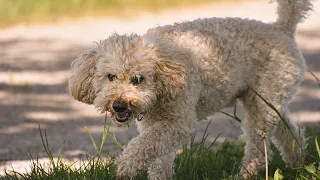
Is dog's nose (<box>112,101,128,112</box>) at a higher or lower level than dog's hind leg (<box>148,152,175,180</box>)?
higher

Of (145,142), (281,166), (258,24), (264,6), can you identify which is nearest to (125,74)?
(145,142)

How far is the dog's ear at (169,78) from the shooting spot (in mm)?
5184

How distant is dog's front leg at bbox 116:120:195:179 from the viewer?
16.5ft

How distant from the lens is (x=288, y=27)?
6258mm

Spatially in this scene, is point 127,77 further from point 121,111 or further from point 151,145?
A: point 151,145

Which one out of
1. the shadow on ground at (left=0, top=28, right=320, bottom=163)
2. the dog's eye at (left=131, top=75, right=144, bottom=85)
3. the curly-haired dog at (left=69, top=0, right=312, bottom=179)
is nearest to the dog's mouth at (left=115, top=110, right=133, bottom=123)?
the curly-haired dog at (left=69, top=0, right=312, bottom=179)

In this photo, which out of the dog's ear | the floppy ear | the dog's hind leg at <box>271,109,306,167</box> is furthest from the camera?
the dog's hind leg at <box>271,109,306,167</box>

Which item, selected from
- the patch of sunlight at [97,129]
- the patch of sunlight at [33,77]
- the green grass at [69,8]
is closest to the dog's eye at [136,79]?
the patch of sunlight at [97,129]

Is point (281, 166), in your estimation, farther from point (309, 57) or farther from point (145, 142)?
point (309, 57)

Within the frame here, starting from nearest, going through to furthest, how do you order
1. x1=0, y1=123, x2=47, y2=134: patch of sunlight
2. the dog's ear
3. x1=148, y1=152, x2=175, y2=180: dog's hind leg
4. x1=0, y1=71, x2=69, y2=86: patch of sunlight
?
1. the dog's ear
2. x1=148, y1=152, x2=175, y2=180: dog's hind leg
3. x1=0, y1=123, x2=47, y2=134: patch of sunlight
4. x1=0, y1=71, x2=69, y2=86: patch of sunlight

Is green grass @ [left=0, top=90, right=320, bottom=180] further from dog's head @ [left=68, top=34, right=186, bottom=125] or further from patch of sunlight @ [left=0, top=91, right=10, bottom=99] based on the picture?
patch of sunlight @ [left=0, top=91, right=10, bottom=99]

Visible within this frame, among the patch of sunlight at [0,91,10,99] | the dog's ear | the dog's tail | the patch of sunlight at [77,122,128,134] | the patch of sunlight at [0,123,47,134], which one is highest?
the dog's tail

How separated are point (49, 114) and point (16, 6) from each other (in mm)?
5171

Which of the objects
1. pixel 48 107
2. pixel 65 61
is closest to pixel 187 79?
pixel 48 107
